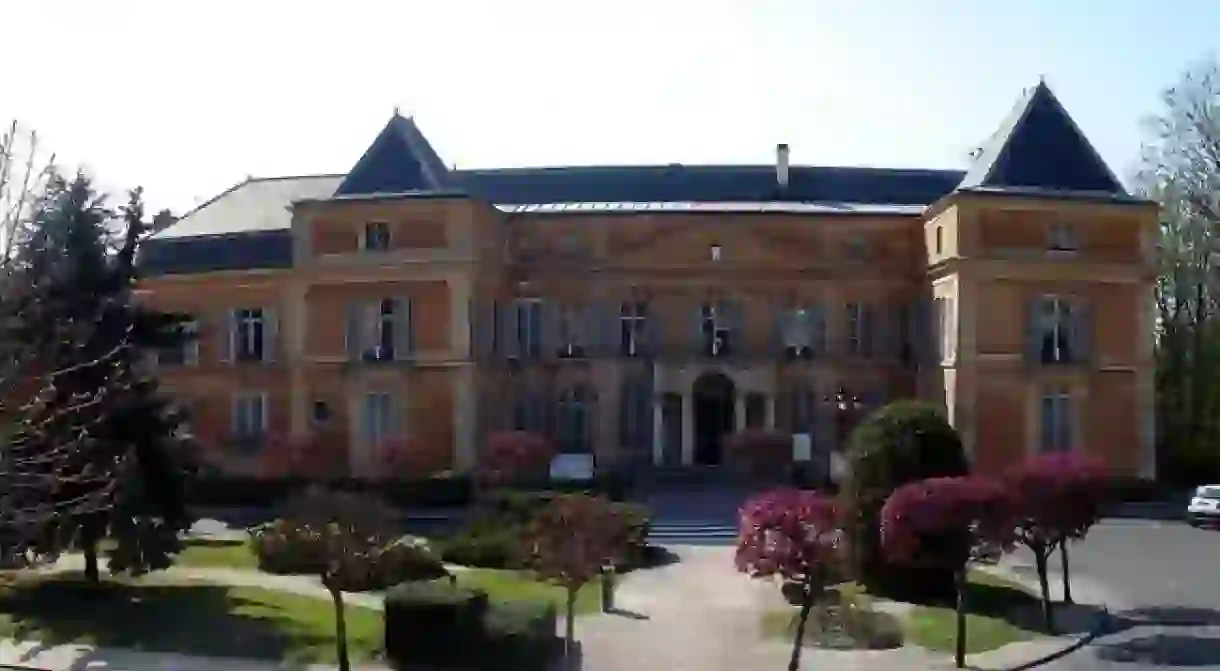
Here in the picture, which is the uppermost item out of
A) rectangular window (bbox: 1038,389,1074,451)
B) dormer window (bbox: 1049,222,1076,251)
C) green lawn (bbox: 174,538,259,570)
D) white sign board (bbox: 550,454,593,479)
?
dormer window (bbox: 1049,222,1076,251)

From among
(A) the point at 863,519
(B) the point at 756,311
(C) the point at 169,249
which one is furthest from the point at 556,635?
(C) the point at 169,249

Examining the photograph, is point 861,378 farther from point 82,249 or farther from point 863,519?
point 82,249

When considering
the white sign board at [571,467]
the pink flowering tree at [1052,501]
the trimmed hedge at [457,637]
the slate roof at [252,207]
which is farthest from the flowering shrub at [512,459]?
the trimmed hedge at [457,637]

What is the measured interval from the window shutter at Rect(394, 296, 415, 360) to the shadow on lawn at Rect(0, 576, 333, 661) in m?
15.1

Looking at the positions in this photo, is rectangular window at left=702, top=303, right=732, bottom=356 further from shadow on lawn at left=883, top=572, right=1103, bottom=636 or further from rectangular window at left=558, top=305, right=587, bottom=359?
shadow on lawn at left=883, top=572, right=1103, bottom=636

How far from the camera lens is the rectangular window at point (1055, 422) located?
3812 centimetres

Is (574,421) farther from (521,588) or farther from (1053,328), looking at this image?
(521,588)

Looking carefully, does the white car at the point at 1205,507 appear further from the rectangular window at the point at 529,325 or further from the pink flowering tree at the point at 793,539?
the pink flowering tree at the point at 793,539

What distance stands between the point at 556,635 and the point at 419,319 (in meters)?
19.8

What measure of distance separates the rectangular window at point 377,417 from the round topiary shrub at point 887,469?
58.0 ft

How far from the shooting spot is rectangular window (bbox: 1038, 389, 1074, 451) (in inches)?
1501

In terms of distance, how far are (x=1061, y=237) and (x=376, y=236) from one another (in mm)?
18843

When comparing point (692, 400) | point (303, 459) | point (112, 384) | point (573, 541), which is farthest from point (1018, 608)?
point (303, 459)

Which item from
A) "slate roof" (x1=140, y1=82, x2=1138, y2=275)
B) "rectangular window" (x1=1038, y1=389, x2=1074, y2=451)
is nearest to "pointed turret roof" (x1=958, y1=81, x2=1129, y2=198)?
"slate roof" (x1=140, y1=82, x2=1138, y2=275)
